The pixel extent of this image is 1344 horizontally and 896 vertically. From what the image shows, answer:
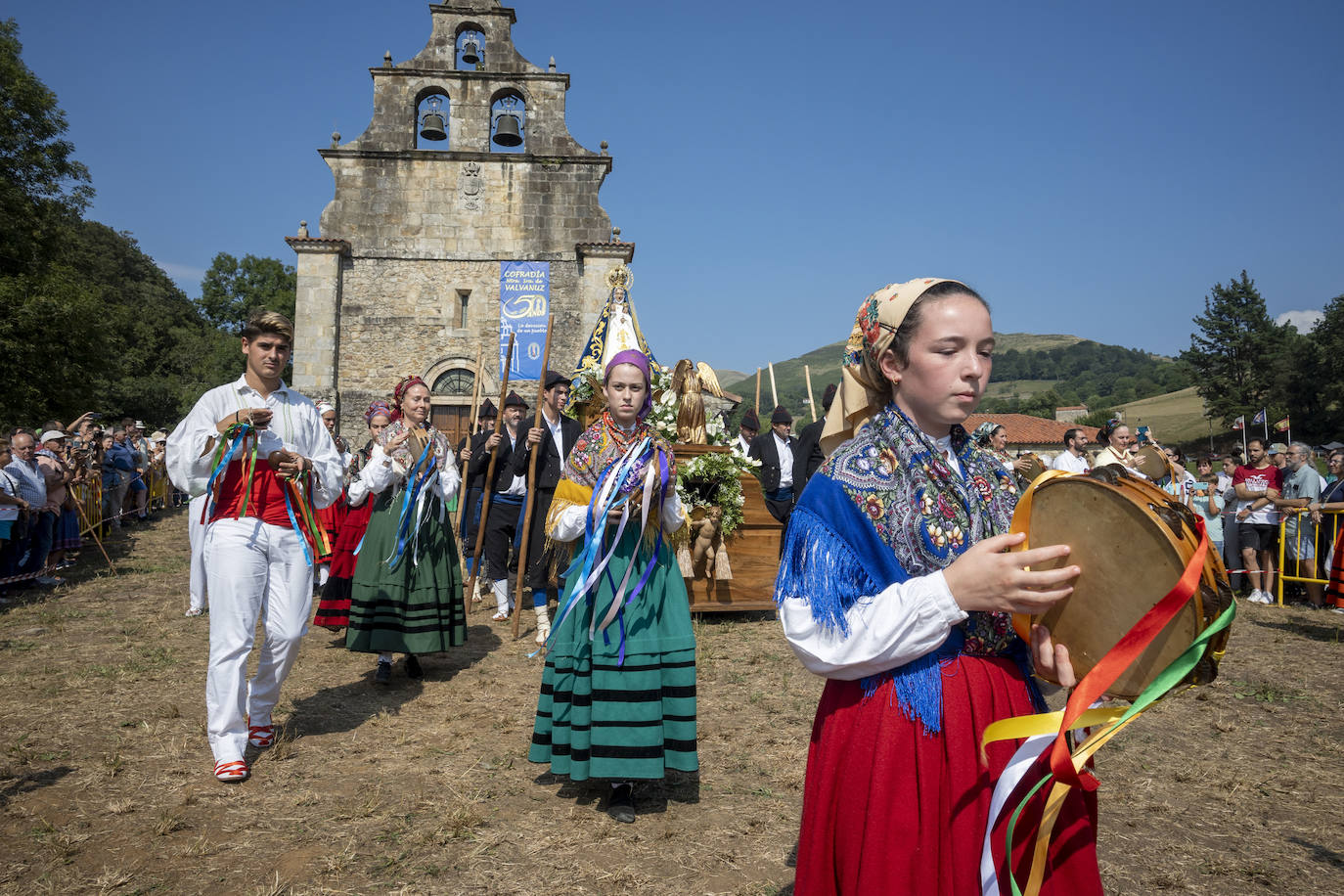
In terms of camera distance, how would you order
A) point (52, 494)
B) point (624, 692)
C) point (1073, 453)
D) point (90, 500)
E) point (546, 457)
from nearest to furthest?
1. point (624, 692)
2. point (546, 457)
3. point (1073, 453)
4. point (52, 494)
5. point (90, 500)

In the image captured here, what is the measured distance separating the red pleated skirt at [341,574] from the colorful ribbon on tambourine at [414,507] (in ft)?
3.95

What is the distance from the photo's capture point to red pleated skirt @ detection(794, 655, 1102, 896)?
1.71m

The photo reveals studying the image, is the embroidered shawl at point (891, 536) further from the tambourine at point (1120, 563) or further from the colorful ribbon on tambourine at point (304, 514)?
the colorful ribbon on tambourine at point (304, 514)

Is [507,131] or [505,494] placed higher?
[507,131]

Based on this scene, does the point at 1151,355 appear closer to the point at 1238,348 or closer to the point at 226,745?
the point at 1238,348

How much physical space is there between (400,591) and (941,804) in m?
5.21

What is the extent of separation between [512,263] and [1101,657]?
23635 mm

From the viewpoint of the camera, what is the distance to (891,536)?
1795 millimetres

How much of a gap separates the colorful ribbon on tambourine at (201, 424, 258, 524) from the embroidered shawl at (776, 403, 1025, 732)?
3595mm

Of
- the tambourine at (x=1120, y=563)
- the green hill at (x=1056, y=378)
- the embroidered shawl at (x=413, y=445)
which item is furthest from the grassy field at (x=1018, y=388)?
the tambourine at (x=1120, y=563)

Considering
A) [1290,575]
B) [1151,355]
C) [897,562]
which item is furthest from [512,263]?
[1151,355]

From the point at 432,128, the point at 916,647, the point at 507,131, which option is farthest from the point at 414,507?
the point at 432,128

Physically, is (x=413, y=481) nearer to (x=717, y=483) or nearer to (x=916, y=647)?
(x=717, y=483)

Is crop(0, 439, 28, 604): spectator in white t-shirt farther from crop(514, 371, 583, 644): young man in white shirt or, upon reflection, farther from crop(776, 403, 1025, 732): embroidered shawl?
crop(776, 403, 1025, 732): embroidered shawl
